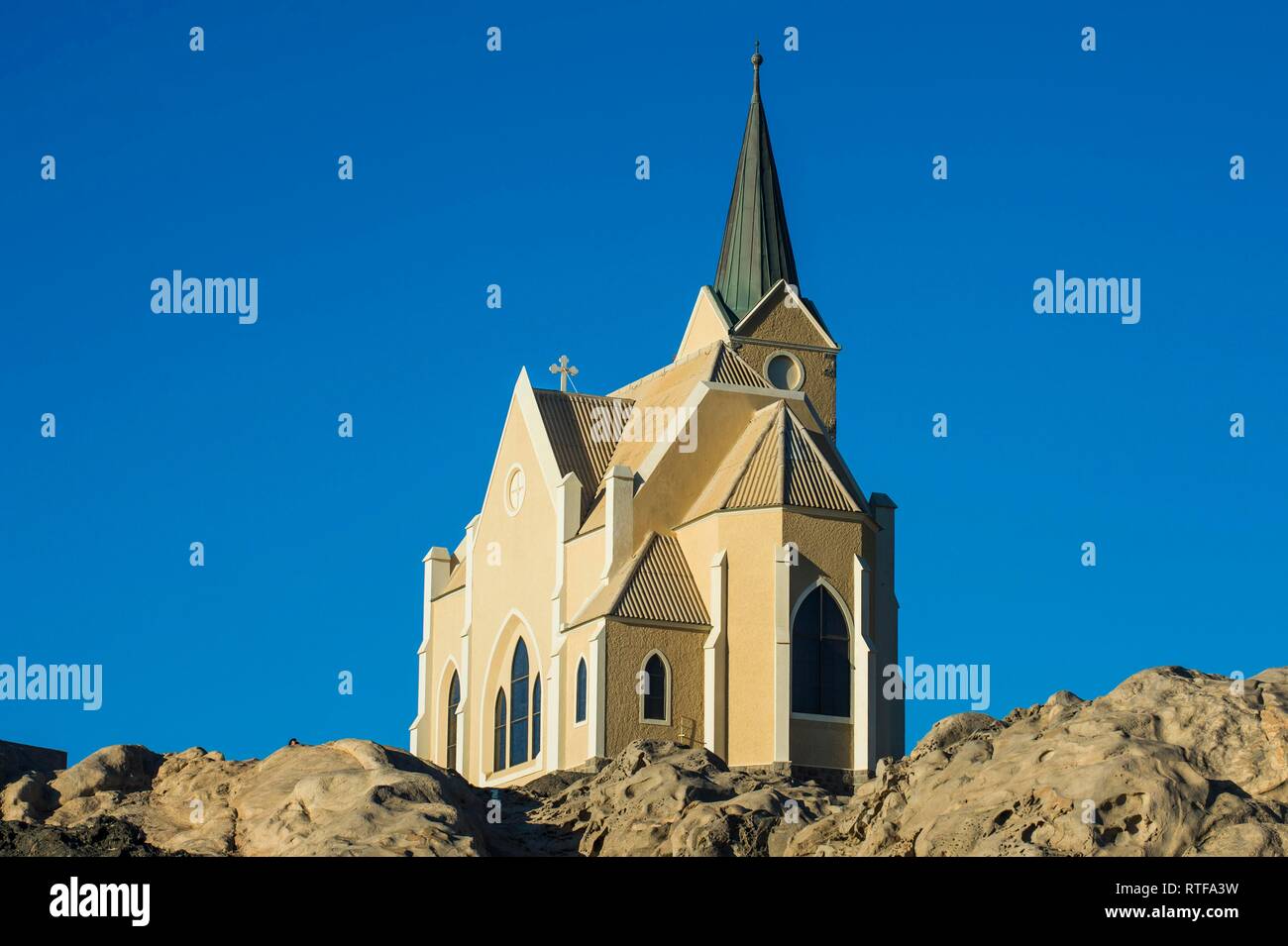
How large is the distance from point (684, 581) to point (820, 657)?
3.84 metres

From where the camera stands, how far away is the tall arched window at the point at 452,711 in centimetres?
5853

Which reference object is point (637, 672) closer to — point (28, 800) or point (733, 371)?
point (733, 371)

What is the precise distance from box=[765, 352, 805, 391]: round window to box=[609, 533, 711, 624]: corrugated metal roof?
10488mm

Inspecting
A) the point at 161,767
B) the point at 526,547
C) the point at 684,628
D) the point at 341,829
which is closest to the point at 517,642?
the point at 526,547

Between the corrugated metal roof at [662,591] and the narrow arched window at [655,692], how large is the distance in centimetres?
105

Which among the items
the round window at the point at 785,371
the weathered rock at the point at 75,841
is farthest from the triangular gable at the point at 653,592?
the weathered rock at the point at 75,841

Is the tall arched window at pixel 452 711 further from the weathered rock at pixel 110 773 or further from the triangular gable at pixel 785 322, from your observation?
the weathered rock at pixel 110 773

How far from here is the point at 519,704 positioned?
175 ft

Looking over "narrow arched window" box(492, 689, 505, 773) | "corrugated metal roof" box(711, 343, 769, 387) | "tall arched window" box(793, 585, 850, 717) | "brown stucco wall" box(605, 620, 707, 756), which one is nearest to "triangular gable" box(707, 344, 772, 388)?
"corrugated metal roof" box(711, 343, 769, 387)

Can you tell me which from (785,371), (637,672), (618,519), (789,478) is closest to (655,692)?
(637,672)

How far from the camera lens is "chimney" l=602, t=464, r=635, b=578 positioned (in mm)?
49312

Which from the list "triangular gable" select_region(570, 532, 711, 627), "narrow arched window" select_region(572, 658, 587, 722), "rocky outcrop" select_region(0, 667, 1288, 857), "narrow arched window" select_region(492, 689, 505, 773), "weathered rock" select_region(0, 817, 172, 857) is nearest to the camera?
"rocky outcrop" select_region(0, 667, 1288, 857)

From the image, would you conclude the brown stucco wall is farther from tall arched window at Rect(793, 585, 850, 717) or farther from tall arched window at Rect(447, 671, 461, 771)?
tall arched window at Rect(447, 671, 461, 771)
